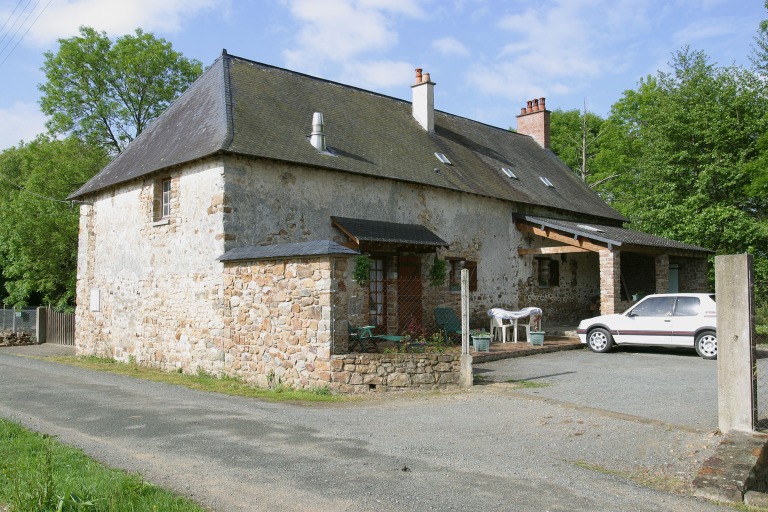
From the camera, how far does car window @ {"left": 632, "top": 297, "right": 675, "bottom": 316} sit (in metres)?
13.9

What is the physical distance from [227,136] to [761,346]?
13332 millimetres

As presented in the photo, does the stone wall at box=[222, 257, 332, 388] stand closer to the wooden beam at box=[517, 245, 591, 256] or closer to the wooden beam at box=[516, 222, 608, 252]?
the wooden beam at box=[516, 222, 608, 252]

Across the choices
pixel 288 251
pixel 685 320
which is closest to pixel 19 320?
pixel 288 251

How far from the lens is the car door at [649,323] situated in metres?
13.8

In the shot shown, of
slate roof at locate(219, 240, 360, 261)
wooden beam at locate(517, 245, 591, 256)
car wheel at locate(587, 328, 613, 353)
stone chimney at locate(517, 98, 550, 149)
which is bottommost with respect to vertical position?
car wheel at locate(587, 328, 613, 353)

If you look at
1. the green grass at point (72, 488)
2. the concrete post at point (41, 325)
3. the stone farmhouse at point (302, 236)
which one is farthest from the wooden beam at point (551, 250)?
the concrete post at point (41, 325)

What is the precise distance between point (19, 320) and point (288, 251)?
58.2 ft

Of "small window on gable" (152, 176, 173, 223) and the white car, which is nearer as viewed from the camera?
the white car

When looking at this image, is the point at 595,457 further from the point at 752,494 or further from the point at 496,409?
the point at 496,409

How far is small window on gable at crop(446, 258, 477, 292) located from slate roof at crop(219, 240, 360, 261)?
705cm

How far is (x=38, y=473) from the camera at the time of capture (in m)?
5.12

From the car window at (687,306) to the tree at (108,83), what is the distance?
2473 cm

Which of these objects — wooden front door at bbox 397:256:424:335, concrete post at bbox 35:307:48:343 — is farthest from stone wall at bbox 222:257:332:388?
concrete post at bbox 35:307:48:343

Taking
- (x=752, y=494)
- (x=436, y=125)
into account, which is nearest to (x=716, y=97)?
(x=436, y=125)
